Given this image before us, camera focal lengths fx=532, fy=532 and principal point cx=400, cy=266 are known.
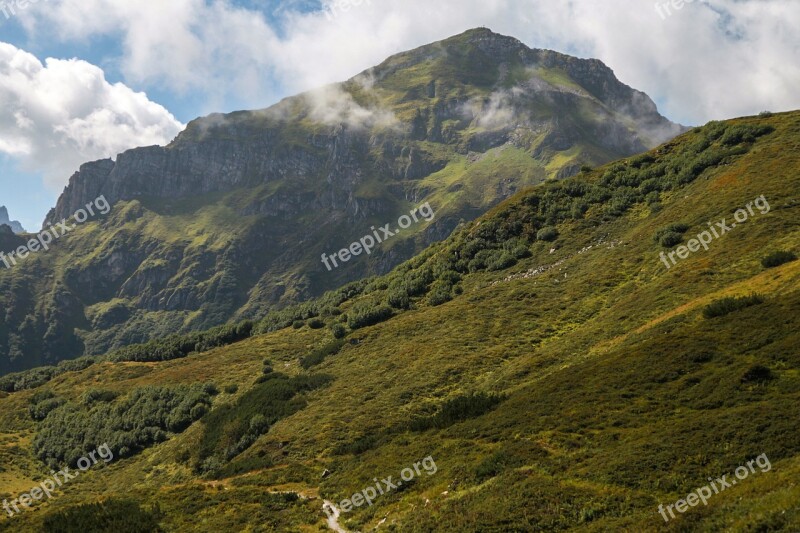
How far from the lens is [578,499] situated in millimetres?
23359

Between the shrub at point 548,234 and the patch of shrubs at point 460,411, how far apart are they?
51.4 m

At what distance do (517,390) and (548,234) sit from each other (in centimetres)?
5167

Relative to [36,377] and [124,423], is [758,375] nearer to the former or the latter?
[124,423]

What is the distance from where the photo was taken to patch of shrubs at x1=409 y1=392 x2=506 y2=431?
4112cm

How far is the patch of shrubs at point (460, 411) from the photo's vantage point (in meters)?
41.1

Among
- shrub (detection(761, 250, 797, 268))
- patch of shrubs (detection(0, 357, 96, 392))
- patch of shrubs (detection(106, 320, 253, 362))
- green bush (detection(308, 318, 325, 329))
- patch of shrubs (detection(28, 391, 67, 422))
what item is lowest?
shrub (detection(761, 250, 797, 268))

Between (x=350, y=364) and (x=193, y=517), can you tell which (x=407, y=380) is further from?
(x=193, y=517)

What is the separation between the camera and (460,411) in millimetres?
42500

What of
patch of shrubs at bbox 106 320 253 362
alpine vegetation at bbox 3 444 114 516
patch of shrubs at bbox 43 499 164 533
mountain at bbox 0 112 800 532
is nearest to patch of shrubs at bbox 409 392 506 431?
mountain at bbox 0 112 800 532

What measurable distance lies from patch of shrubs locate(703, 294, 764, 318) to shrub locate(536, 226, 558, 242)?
4911 centimetres

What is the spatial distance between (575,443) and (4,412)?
97315 millimetres

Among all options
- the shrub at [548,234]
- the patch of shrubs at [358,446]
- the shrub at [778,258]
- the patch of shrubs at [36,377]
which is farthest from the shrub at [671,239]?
the patch of shrubs at [36,377]

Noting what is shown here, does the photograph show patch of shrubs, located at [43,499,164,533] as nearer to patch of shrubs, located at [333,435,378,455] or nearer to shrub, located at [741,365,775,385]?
patch of shrubs, located at [333,435,378,455]

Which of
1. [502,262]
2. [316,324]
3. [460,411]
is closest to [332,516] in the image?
[460,411]
